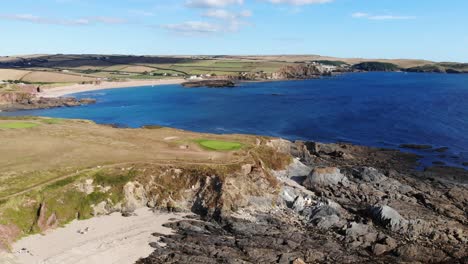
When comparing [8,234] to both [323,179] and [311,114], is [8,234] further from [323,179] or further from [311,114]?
[311,114]

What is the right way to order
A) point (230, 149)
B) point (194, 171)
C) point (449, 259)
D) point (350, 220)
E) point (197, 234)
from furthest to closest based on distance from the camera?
point (230, 149) → point (194, 171) → point (350, 220) → point (197, 234) → point (449, 259)

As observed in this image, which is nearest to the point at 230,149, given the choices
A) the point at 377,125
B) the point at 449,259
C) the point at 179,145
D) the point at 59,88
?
the point at 179,145

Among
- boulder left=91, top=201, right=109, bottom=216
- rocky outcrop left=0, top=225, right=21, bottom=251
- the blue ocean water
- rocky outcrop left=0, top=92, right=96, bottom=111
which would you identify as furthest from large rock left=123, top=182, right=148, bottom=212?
rocky outcrop left=0, top=92, right=96, bottom=111

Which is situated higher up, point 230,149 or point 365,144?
point 230,149

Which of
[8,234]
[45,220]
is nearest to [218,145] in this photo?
[45,220]

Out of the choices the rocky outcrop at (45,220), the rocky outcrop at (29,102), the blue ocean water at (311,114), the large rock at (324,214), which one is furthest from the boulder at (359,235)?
the rocky outcrop at (29,102)

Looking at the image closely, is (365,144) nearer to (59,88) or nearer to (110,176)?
(110,176)

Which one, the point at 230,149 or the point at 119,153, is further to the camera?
the point at 230,149
